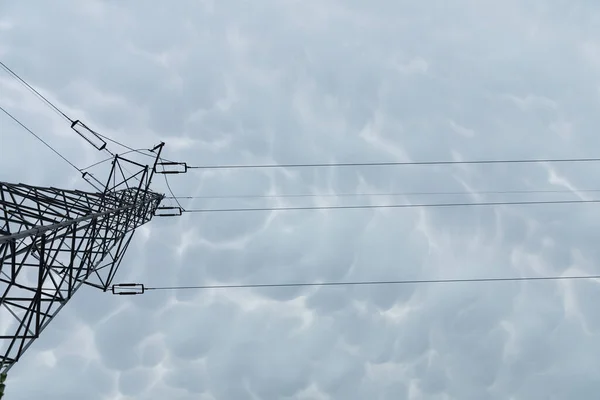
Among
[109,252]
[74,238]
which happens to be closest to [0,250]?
[74,238]

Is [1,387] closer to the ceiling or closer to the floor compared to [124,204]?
closer to the floor

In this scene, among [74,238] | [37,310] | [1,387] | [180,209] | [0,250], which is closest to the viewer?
[1,387]

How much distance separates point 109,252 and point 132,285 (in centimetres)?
310

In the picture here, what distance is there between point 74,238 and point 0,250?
3880mm

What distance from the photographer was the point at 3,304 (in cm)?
1180

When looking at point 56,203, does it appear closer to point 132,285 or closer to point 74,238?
point 74,238

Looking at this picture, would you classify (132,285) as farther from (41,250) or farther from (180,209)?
(41,250)

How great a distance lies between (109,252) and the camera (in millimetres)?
19812

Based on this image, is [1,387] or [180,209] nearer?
[1,387]

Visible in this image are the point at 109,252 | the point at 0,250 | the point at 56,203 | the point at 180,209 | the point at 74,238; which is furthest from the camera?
the point at 180,209

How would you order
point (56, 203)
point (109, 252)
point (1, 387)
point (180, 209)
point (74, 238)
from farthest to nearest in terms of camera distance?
point (180, 209) → point (109, 252) → point (56, 203) → point (74, 238) → point (1, 387)

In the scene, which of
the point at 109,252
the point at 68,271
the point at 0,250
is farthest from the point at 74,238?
the point at 109,252

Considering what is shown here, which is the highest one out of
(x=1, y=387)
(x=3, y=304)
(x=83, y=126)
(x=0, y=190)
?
(x=83, y=126)

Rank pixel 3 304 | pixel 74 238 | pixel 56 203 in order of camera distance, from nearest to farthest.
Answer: pixel 3 304 < pixel 74 238 < pixel 56 203
